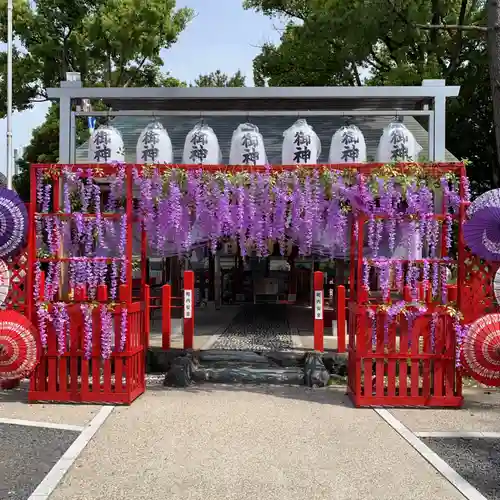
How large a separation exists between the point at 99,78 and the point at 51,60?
4.34 m

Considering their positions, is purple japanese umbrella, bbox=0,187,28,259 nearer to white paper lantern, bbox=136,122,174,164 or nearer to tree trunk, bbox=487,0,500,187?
white paper lantern, bbox=136,122,174,164

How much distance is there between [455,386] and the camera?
7438mm

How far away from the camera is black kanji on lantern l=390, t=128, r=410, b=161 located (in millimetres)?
8023

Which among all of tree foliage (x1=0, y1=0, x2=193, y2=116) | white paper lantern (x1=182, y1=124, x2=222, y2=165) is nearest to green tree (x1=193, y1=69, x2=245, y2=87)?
tree foliage (x1=0, y1=0, x2=193, y2=116)

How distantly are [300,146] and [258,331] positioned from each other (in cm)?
661

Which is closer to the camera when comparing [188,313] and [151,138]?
[151,138]

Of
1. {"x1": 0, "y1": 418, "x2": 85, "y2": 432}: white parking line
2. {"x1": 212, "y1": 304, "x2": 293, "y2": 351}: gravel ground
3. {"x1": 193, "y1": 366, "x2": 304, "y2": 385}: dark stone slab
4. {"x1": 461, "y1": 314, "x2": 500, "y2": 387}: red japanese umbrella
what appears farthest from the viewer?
{"x1": 212, "y1": 304, "x2": 293, "y2": 351}: gravel ground

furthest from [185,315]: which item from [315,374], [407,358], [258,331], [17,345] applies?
[407,358]

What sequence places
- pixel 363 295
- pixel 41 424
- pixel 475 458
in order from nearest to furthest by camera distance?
pixel 475 458 → pixel 41 424 → pixel 363 295

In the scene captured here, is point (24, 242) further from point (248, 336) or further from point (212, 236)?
point (248, 336)

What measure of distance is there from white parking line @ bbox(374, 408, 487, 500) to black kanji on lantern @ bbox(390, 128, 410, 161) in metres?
3.35

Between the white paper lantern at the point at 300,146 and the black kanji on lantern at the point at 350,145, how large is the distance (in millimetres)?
404

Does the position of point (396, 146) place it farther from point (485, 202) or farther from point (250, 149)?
point (250, 149)

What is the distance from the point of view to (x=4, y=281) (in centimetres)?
754
